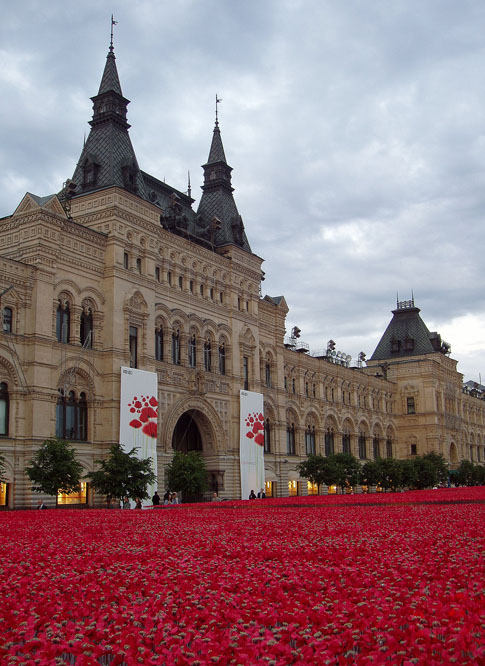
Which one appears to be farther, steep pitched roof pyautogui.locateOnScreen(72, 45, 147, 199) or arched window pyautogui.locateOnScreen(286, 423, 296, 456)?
arched window pyautogui.locateOnScreen(286, 423, 296, 456)

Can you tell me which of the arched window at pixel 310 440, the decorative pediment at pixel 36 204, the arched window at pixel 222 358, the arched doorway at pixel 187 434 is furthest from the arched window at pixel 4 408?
the arched window at pixel 310 440

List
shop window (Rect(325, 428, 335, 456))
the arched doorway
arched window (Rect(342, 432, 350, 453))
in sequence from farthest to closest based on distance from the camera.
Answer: arched window (Rect(342, 432, 350, 453)) → shop window (Rect(325, 428, 335, 456)) → the arched doorway

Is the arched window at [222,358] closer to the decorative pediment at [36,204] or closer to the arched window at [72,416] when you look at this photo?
the arched window at [72,416]

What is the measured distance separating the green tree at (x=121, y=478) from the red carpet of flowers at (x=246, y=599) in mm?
21901

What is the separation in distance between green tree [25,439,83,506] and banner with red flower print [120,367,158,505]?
8140mm

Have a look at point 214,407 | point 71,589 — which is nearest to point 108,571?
point 71,589

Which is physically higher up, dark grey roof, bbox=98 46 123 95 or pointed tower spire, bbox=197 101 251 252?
dark grey roof, bbox=98 46 123 95

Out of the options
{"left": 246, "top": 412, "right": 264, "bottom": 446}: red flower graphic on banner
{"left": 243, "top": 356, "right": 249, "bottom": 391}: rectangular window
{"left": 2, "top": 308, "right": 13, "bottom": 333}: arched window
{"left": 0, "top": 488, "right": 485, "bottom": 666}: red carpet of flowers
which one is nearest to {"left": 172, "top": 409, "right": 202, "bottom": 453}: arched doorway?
{"left": 246, "top": 412, "right": 264, "bottom": 446}: red flower graphic on banner

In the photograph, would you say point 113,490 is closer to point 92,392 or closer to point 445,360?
point 92,392

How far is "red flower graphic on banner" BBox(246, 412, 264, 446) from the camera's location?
201 feet

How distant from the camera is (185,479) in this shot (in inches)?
1890

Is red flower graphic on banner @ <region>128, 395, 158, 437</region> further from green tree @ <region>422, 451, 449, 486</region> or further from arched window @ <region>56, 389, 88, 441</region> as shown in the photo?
green tree @ <region>422, 451, 449, 486</region>

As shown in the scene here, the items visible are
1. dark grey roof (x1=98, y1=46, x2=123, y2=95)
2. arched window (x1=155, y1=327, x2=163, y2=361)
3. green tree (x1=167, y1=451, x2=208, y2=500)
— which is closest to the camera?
green tree (x1=167, y1=451, x2=208, y2=500)

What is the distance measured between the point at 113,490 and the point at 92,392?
8970mm
